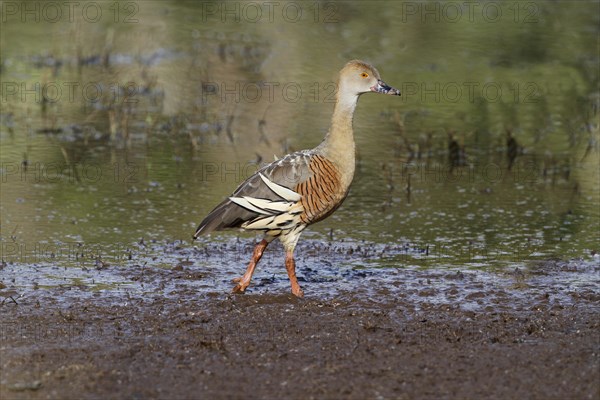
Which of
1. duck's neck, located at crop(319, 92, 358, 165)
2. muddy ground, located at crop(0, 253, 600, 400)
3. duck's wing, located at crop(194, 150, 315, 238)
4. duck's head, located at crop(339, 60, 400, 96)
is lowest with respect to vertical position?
muddy ground, located at crop(0, 253, 600, 400)

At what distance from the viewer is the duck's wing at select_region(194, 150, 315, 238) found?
8.66 metres

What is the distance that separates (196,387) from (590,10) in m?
20.7

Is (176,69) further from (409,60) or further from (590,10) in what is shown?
(590,10)

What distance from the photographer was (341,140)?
8.99m

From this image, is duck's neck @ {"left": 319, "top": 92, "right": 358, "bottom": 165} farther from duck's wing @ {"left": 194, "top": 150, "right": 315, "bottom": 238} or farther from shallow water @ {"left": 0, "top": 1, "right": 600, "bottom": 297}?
shallow water @ {"left": 0, "top": 1, "right": 600, "bottom": 297}

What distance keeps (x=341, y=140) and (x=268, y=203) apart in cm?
87

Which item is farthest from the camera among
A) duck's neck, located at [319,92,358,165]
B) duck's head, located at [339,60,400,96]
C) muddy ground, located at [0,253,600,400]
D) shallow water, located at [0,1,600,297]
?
shallow water, located at [0,1,600,297]

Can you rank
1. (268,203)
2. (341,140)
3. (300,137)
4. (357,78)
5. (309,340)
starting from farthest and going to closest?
1. (300,137)
2. (357,78)
3. (341,140)
4. (268,203)
5. (309,340)

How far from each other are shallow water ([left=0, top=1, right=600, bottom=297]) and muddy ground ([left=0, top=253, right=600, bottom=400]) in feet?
1.03

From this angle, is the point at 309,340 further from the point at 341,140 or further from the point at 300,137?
the point at 300,137

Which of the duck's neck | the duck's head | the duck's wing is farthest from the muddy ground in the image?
the duck's head

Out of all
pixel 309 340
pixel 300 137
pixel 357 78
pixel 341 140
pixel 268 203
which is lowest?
pixel 309 340

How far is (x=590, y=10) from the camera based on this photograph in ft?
82.2

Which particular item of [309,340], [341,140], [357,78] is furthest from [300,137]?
[309,340]
